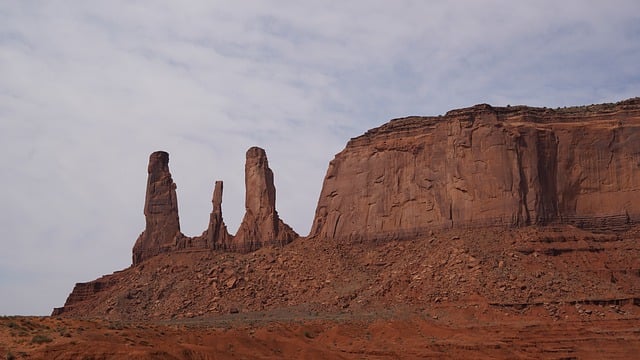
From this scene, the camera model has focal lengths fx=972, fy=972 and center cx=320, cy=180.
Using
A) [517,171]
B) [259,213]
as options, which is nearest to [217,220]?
[259,213]

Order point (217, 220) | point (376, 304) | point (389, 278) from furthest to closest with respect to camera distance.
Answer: point (217, 220)
point (389, 278)
point (376, 304)

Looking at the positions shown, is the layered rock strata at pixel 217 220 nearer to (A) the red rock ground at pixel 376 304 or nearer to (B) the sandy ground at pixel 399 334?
(A) the red rock ground at pixel 376 304

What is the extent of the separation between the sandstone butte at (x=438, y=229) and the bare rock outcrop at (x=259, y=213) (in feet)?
0.41

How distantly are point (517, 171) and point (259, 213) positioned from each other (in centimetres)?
2434

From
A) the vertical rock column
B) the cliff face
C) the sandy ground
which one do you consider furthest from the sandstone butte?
the sandy ground

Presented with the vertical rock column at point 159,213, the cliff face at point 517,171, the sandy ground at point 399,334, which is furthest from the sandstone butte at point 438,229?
the sandy ground at point 399,334

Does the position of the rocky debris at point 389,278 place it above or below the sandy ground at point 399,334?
above

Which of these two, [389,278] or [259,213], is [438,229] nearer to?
[389,278]

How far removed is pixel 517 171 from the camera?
7194 centimetres

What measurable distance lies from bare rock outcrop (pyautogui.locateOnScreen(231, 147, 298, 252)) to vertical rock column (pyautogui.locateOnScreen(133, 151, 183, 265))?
635cm

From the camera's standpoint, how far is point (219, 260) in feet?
269

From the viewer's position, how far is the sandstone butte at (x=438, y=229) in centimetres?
6600

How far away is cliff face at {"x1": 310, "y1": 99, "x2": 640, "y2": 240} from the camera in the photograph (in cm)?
7175

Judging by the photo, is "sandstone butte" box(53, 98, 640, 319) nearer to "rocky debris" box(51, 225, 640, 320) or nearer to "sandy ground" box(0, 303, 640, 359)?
"rocky debris" box(51, 225, 640, 320)
